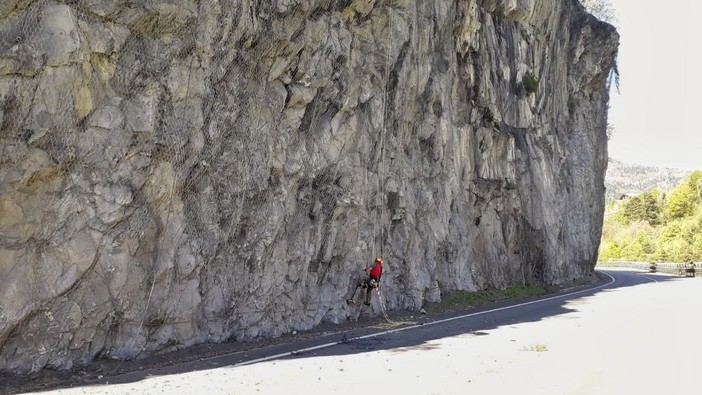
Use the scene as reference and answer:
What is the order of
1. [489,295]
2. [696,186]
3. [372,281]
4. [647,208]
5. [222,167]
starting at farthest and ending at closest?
[647,208] < [696,186] < [489,295] < [372,281] < [222,167]

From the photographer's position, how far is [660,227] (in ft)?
327

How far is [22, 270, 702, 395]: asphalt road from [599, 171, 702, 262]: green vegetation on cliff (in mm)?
63900

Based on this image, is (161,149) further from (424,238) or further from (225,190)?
(424,238)

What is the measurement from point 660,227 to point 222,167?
335ft

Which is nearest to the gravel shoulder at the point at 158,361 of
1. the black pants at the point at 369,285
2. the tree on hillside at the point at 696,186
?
the black pants at the point at 369,285

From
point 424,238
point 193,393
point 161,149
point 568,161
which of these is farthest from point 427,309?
point 568,161

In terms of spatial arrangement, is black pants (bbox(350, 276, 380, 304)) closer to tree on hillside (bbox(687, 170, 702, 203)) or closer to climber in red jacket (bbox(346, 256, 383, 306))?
climber in red jacket (bbox(346, 256, 383, 306))

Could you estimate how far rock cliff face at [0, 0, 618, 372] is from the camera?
9680 mm

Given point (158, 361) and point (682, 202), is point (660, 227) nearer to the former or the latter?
point (682, 202)

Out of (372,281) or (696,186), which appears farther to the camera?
(696,186)

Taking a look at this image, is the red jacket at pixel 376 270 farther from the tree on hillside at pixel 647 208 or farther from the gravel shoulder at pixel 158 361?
Answer: the tree on hillside at pixel 647 208

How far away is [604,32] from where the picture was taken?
42.2 m

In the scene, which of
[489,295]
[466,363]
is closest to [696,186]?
[489,295]

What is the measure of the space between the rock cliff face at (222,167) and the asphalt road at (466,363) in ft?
5.03
